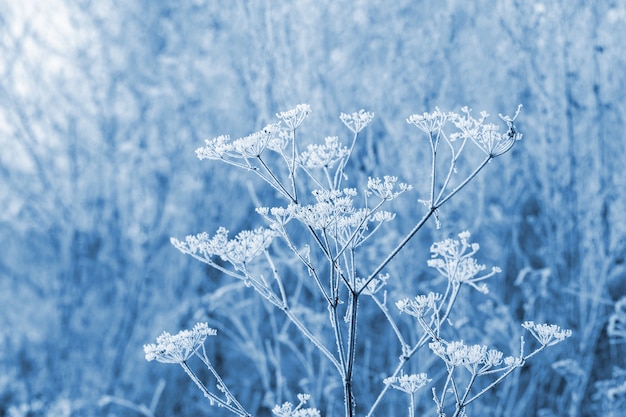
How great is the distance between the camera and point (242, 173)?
4.12m

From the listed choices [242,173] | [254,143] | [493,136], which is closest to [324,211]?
[254,143]

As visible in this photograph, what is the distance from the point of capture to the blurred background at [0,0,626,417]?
2.91m

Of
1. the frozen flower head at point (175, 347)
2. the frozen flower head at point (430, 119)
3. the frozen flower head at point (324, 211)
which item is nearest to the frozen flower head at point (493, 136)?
the frozen flower head at point (430, 119)

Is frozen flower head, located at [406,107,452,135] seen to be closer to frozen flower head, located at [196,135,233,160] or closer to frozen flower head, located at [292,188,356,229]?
frozen flower head, located at [292,188,356,229]

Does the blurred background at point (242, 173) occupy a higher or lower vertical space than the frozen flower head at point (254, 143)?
higher

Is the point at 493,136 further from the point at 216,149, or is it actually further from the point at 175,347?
the point at 175,347

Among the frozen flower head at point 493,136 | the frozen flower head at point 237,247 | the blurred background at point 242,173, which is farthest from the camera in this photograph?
the blurred background at point 242,173

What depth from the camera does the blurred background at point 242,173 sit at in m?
2.91

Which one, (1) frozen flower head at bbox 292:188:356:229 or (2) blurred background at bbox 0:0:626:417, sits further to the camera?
(2) blurred background at bbox 0:0:626:417

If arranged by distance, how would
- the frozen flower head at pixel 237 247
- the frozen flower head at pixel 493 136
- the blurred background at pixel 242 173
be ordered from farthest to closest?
the blurred background at pixel 242 173
the frozen flower head at pixel 237 247
the frozen flower head at pixel 493 136

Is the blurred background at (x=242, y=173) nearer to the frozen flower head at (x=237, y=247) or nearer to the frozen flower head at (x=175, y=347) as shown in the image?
the frozen flower head at (x=237, y=247)

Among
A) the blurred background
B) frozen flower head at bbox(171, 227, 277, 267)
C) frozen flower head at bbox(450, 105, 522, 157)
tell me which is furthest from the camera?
the blurred background

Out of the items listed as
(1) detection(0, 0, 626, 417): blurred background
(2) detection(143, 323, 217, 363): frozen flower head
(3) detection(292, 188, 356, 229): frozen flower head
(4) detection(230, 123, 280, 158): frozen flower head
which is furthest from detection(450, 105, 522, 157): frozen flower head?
(1) detection(0, 0, 626, 417): blurred background

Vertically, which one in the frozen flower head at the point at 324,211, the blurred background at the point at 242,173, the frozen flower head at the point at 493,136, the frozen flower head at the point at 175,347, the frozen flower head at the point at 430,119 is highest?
the blurred background at the point at 242,173
